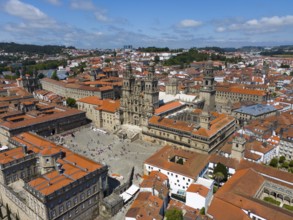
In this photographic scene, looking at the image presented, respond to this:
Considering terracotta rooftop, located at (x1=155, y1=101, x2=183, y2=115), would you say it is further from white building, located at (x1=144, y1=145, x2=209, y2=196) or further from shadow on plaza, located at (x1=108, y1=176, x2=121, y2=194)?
shadow on plaza, located at (x1=108, y1=176, x2=121, y2=194)

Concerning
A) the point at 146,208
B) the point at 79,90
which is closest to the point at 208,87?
the point at 146,208

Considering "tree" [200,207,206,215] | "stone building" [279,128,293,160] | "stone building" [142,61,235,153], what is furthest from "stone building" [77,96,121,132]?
"stone building" [279,128,293,160]

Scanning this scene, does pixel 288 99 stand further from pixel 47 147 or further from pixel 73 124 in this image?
pixel 47 147

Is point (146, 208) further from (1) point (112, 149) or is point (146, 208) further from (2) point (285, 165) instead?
(2) point (285, 165)

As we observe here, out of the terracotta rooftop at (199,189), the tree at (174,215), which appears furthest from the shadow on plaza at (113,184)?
the terracotta rooftop at (199,189)

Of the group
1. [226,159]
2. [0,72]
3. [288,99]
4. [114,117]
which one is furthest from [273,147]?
[0,72]
